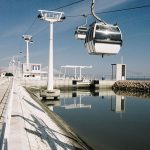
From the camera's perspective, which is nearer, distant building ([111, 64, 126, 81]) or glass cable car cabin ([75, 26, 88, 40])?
glass cable car cabin ([75, 26, 88, 40])

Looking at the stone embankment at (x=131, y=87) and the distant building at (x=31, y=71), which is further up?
the distant building at (x=31, y=71)

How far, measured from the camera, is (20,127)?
1273 cm

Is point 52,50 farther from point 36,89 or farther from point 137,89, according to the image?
point 137,89

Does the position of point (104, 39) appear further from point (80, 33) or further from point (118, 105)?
point (118, 105)

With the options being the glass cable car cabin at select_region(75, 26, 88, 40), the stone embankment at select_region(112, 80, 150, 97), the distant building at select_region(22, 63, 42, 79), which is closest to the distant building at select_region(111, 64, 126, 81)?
the stone embankment at select_region(112, 80, 150, 97)

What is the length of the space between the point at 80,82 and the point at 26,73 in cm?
2208

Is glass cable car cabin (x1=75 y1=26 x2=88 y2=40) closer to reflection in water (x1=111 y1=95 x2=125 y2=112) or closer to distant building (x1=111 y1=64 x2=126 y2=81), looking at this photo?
reflection in water (x1=111 y1=95 x2=125 y2=112)

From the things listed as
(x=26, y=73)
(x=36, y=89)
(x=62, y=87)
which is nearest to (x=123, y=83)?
(x=62, y=87)

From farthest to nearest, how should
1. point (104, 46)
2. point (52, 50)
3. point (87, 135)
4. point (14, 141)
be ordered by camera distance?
point (52, 50) → point (87, 135) → point (104, 46) → point (14, 141)

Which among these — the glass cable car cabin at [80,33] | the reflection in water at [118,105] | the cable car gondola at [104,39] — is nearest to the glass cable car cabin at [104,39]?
the cable car gondola at [104,39]

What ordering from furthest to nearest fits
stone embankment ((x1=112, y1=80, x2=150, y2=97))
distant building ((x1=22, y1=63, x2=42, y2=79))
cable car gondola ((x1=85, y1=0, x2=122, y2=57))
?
distant building ((x1=22, y1=63, x2=42, y2=79))
stone embankment ((x1=112, y1=80, x2=150, y2=97))
cable car gondola ((x1=85, y1=0, x2=122, y2=57))

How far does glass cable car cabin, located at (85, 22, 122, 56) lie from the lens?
38.8 feet

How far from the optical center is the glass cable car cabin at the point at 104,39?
11.8 m

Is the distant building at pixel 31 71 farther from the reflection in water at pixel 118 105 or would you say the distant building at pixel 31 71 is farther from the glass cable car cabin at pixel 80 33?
the glass cable car cabin at pixel 80 33
